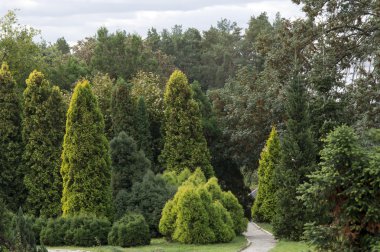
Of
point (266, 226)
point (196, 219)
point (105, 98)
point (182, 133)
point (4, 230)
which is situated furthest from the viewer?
point (105, 98)

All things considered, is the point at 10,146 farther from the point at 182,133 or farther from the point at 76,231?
the point at 182,133

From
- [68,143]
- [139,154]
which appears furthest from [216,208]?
[68,143]

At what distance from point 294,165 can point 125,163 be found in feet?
24.2

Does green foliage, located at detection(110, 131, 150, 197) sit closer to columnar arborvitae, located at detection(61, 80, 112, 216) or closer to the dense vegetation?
the dense vegetation

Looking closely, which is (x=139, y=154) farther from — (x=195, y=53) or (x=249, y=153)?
(x=195, y=53)

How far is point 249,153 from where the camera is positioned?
110 feet

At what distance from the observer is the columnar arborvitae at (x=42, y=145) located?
87.1 ft

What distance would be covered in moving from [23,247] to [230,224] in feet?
36.1

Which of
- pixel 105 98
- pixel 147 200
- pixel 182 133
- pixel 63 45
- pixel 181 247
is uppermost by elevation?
pixel 63 45

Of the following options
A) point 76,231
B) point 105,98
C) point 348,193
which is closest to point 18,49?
point 105,98

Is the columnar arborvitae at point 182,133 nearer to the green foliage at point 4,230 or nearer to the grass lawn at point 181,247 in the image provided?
the grass lawn at point 181,247

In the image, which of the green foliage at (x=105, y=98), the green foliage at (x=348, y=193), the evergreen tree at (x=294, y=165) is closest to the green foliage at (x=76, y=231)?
the evergreen tree at (x=294, y=165)

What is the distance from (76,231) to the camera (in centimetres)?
2284

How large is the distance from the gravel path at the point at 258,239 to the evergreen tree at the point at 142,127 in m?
5.99
